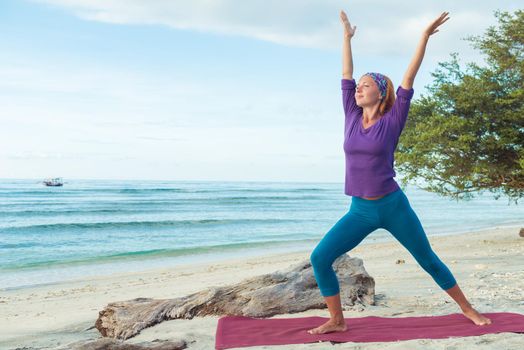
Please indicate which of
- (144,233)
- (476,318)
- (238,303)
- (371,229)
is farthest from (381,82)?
(144,233)

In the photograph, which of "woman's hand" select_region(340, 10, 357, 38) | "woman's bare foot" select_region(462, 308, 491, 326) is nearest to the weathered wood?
"woman's bare foot" select_region(462, 308, 491, 326)

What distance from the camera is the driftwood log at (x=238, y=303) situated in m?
5.82

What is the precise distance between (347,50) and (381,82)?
1.70 ft

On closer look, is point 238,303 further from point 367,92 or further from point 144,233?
point 144,233

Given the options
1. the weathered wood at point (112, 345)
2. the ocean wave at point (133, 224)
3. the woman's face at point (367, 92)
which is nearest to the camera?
the weathered wood at point (112, 345)

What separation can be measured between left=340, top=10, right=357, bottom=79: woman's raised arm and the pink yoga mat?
226 cm

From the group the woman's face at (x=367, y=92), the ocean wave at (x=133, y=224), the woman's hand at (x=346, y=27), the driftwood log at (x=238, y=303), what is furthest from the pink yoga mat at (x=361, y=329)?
the ocean wave at (x=133, y=224)

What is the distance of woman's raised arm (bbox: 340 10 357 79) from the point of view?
4.88 m

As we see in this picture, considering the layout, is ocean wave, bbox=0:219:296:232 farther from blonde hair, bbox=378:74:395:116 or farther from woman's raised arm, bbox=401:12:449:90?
woman's raised arm, bbox=401:12:449:90

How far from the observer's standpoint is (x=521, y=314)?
5.34 metres

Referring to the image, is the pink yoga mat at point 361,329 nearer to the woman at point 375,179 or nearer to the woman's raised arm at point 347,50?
the woman at point 375,179

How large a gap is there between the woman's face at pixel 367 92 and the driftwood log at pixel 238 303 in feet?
7.52

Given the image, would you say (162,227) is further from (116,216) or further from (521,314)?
(521,314)

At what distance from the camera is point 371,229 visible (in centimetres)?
456
